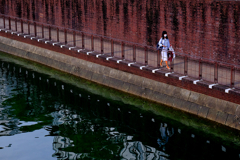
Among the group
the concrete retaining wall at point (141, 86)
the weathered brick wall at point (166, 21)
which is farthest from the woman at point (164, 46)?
the weathered brick wall at point (166, 21)

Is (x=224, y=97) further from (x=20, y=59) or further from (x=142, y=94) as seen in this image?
(x=20, y=59)

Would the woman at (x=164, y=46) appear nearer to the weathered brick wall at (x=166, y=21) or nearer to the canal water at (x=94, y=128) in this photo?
the weathered brick wall at (x=166, y=21)

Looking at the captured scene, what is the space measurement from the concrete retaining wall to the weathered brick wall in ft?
8.22

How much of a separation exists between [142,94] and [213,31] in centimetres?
456

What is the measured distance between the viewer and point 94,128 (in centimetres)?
2075

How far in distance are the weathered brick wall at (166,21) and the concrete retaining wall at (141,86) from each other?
2.50 m

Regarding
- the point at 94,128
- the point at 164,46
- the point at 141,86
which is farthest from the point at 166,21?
the point at 94,128

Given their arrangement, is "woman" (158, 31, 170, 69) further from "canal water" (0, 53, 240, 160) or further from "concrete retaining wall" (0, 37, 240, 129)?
"canal water" (0, 53, 240, 160)

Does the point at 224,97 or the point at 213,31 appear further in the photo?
the point at 213,31

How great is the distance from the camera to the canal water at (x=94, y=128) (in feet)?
59.7

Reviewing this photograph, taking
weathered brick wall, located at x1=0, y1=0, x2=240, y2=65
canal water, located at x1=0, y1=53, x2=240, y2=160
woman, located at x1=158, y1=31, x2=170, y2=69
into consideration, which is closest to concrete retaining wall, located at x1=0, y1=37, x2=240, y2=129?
canal water, located at x1=0, y1=53, x2=240, y2=160

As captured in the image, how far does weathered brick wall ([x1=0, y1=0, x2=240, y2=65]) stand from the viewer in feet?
72.2

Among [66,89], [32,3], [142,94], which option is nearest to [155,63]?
[142,94]

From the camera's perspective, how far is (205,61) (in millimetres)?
22750
